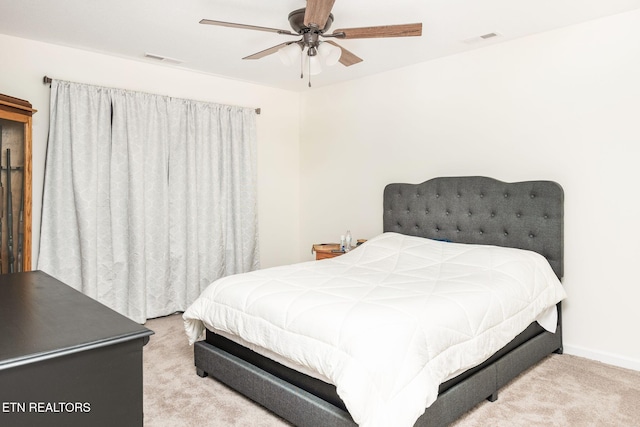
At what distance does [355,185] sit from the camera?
460 cm

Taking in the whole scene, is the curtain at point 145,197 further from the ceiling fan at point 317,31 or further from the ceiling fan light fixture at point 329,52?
the ceiling fan light fixture at point 329,52

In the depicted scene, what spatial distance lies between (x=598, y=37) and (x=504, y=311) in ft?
6.71

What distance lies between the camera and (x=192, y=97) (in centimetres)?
431

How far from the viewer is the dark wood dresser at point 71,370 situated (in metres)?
0.84

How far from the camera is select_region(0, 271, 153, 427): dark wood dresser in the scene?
2.76ft

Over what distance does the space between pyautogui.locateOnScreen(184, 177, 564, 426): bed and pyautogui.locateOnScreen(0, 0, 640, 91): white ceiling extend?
1.14 metres

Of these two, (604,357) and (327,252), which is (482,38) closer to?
(327,252)

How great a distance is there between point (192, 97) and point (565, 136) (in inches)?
132

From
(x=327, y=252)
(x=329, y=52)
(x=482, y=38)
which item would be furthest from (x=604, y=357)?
(x=329, y=52)

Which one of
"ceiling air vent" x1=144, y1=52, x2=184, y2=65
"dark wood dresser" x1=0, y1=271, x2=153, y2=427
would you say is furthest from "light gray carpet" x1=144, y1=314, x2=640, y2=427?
"ceiling air vent" x1=144, y1=52, x2=184, y2=65

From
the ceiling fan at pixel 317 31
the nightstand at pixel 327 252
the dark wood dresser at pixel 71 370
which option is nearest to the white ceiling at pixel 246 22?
the ceiling fan at pixel 317 31

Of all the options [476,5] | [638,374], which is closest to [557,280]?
[638,374]

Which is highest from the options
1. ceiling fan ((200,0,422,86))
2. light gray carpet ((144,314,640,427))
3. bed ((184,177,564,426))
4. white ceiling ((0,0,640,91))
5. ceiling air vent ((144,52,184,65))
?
ceiling air vent ((144,52,184,65))

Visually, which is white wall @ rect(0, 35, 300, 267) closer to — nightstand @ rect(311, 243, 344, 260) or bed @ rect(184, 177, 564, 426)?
nightstand @ rect(311, 243, 344, 260)
